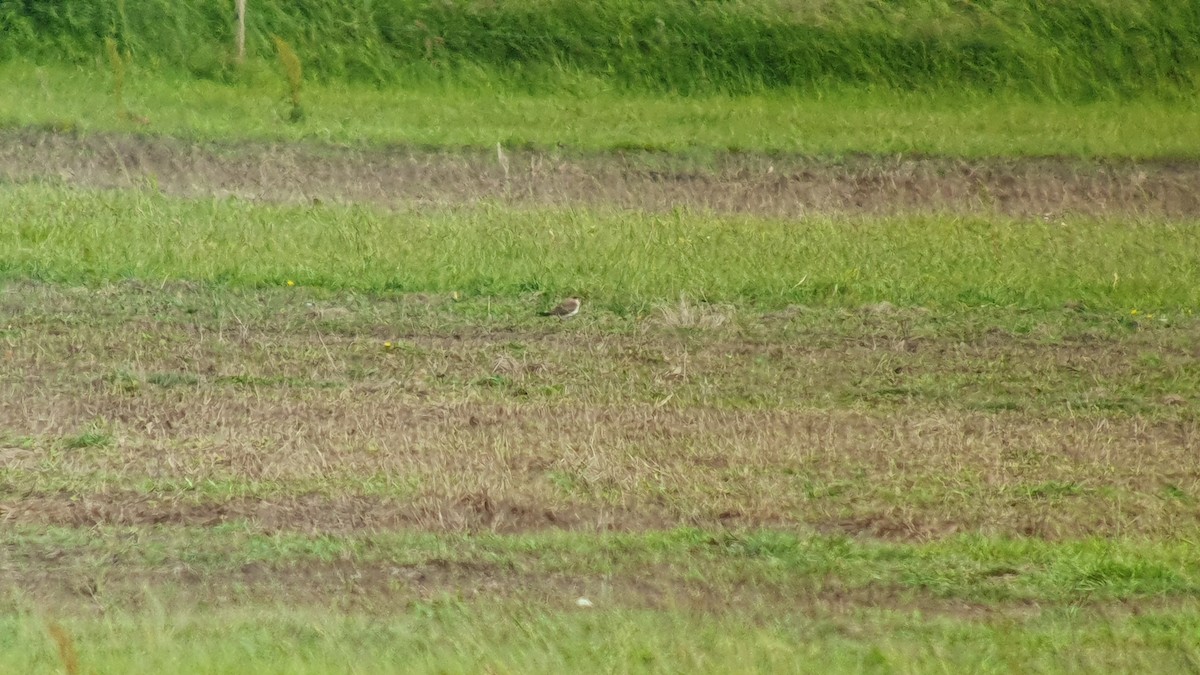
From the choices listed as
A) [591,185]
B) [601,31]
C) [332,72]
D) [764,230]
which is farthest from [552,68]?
[764,230]

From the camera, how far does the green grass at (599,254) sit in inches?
424

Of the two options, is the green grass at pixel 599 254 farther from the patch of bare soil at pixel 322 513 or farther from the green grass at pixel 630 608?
the green grass at pixel 630 608

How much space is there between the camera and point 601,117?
1689 centimetres

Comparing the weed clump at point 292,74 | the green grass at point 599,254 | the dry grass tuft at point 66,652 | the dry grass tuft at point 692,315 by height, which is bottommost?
the weed clump at point 292,74

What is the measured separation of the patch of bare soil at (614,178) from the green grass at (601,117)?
0.37 metres

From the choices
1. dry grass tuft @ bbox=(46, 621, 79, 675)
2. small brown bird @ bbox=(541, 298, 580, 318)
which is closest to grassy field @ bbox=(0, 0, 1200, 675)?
dry grass tuft @ bbox=(46, 621, 79, 675)

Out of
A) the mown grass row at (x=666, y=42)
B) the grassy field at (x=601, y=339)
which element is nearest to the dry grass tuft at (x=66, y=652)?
the grassy field at (x=601, y=339)

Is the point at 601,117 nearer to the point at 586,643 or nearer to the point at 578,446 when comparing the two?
the point at 578,446

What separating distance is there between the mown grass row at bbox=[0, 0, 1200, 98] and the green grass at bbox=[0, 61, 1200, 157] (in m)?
0.32

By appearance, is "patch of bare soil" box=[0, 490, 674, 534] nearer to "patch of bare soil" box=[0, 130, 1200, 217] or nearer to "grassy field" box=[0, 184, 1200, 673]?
"grassy field" box=[0, 184, 1200, 673]

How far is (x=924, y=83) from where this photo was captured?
18.3 m

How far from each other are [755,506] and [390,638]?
6.79ft

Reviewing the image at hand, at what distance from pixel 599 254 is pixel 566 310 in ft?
5.66

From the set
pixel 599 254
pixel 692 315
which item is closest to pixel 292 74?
pixel 599 254
